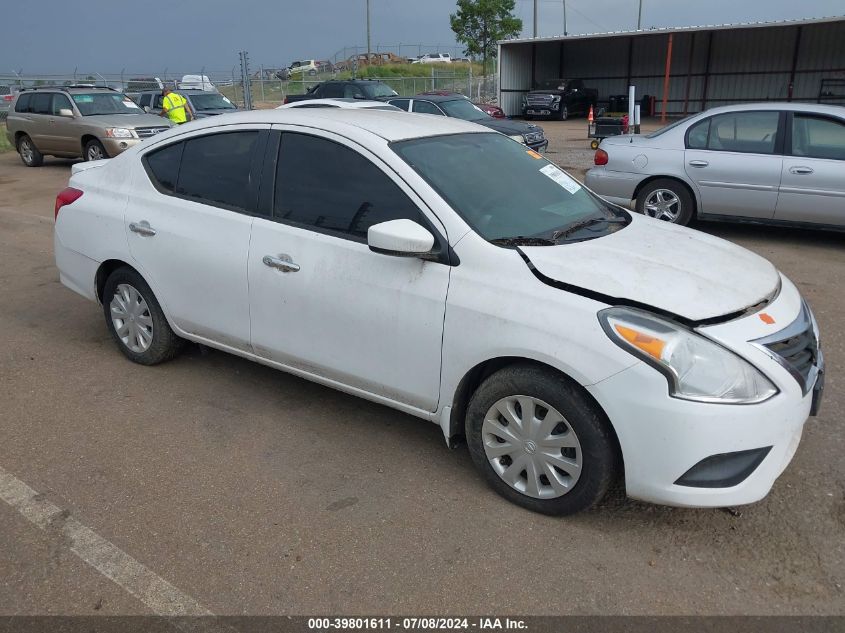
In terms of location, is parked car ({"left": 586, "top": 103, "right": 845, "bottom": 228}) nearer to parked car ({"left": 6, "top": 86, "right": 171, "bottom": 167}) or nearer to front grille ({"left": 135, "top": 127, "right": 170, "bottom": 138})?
front grille ({"left": 135, "top": 127, "right": 170, "bottom": 138})

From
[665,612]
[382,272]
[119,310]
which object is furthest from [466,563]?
[119,310]

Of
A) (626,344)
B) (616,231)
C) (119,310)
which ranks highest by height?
(616,231)

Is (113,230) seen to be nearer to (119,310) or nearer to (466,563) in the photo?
(119,310)

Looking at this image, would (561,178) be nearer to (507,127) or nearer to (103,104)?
(507,127)

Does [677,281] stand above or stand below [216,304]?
above

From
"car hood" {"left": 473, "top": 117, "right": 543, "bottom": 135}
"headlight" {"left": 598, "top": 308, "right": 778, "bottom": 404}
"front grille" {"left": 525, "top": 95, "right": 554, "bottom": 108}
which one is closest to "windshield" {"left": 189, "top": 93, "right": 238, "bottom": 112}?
"car hood" {"left": 473, "top": 117, "right": 543, "bottom": 135}

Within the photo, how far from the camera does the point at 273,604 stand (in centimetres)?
266

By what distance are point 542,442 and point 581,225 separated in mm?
1227

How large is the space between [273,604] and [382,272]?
4.98ft

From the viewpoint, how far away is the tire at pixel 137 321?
4559 mm

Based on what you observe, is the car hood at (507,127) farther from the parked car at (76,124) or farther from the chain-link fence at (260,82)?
the chain-link fence at (260,82)

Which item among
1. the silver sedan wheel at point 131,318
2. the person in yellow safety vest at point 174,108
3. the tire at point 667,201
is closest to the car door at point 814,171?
the tire at point 667,201

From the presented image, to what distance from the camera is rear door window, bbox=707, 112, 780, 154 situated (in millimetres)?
7730

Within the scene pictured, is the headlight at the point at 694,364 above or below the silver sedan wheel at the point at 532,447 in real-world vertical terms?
above
